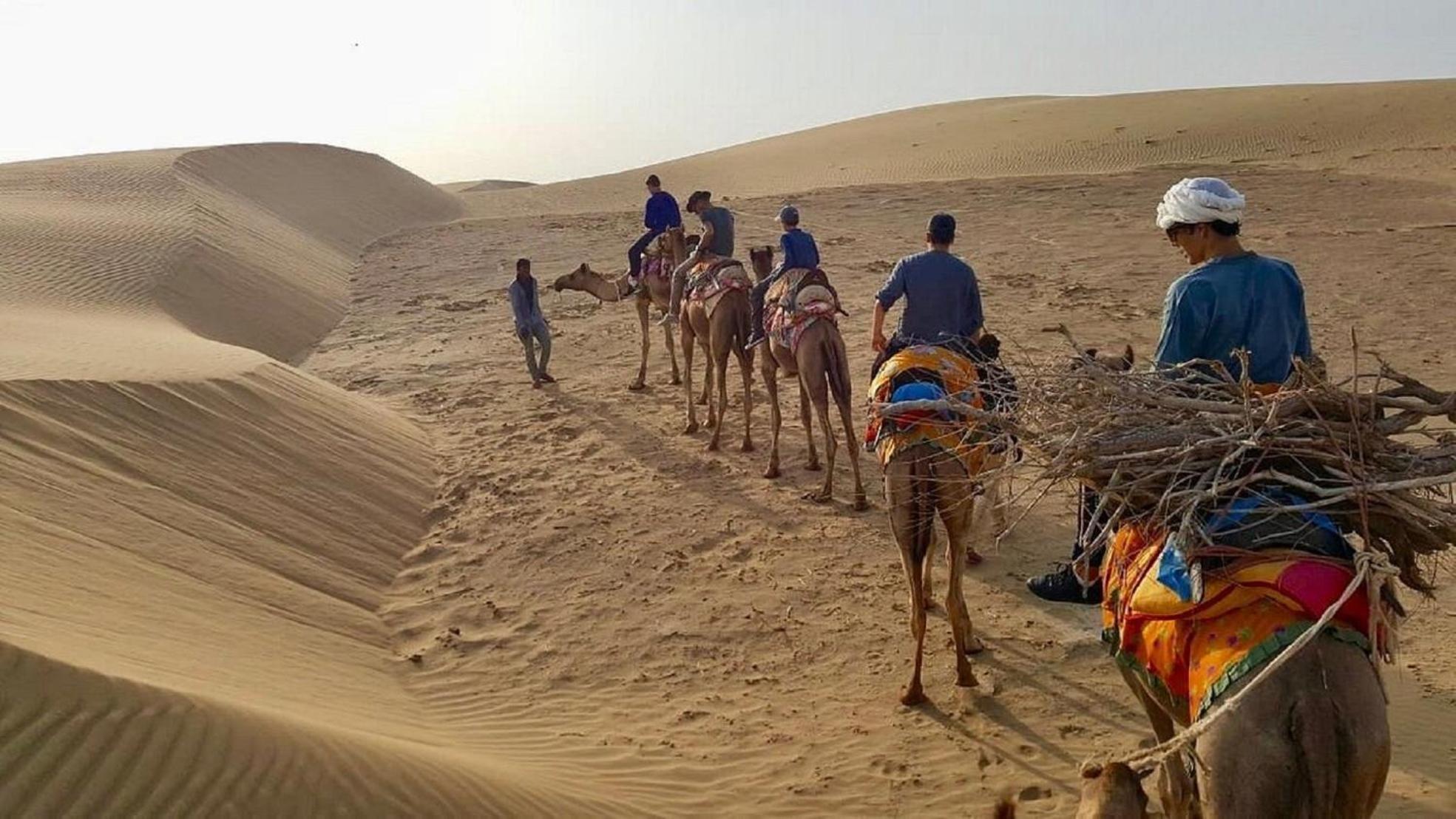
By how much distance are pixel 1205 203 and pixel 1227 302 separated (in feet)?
1.27

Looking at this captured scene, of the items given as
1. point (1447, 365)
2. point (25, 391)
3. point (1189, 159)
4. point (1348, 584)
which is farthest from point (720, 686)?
point (1189, 159)

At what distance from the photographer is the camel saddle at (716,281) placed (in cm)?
1189

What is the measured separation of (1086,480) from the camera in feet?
12.5

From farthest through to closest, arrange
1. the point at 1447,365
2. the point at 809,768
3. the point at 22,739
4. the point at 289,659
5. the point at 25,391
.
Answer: the point at 1447,365 < the point at 25,391 < the point at 289,659 < the point at 809,768 < the point at 22,739

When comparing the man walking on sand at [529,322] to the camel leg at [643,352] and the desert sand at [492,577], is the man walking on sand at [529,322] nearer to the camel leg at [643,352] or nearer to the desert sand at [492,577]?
the desert sand at [492,577]

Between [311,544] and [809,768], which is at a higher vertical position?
[311,544]

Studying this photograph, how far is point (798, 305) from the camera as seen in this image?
994 centimetres

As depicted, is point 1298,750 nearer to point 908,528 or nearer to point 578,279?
point 908,528

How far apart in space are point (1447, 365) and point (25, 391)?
1443 cm

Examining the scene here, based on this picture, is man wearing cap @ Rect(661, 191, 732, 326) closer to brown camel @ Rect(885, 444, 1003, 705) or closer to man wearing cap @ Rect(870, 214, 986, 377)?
man wearing cap @ Rect(870, 214, 986, 377)

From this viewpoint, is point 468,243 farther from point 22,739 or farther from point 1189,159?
point 22,739

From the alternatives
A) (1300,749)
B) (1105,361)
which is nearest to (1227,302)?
(1105,361)

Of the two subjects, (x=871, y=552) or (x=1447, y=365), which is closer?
(x=871, y=552)

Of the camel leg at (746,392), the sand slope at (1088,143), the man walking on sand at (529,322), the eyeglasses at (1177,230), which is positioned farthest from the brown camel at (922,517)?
the sand slope at (1088,143)
